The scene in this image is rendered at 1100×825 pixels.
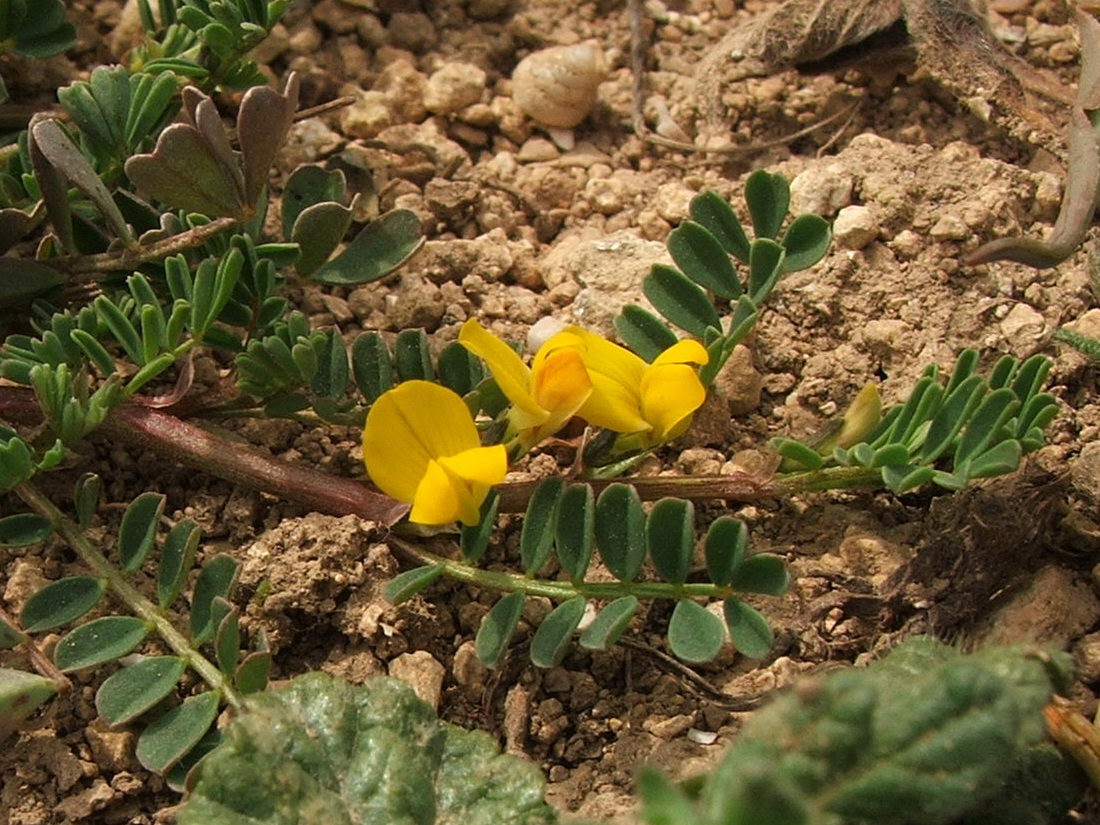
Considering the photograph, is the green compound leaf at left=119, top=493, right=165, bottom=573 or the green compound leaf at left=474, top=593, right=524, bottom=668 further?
the green compound leaf at left=119, top=493, right=165, bottom=573

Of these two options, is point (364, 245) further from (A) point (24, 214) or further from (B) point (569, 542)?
(B) point (569, 542)

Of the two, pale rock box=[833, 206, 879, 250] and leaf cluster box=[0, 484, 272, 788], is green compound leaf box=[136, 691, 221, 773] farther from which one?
pale rock box=[833, 206, 879, 250]

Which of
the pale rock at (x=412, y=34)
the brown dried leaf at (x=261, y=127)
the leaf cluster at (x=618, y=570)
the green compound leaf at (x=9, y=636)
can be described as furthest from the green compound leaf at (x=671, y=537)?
the pale rock at (x=412, y=34)

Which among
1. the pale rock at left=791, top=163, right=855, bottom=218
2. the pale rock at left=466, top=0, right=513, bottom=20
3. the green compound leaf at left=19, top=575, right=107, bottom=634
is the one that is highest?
the pale rock at left=466, top=0, right=513, bottom=20

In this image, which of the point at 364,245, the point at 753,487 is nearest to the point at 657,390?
the point at 753,487

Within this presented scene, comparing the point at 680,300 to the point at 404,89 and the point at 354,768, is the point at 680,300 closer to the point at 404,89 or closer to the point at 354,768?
the point at 354,768

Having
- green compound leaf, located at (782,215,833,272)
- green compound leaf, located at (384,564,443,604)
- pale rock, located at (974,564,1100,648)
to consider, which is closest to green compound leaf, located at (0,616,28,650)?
green compound leaf, located at (384,564,443,604)

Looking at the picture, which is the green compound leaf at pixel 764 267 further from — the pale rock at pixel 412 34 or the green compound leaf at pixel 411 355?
the pale rock at pixel 412 34
